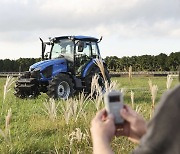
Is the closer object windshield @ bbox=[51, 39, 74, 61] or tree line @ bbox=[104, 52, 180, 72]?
windshield @ bbox=[51, 39, 74, 61]

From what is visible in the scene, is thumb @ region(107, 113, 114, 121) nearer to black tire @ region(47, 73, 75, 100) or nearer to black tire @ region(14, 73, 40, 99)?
black tire @ region(47, 73, 75, 100)

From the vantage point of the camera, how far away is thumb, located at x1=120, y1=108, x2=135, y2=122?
1.25 metres

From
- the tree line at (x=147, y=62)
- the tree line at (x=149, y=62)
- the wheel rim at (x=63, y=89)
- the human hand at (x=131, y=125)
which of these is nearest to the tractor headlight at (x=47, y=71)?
the wheel rim at (x=63, y=89)

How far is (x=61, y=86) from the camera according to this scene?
1195 cm

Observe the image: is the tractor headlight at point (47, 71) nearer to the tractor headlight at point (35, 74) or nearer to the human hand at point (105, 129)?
the tractor headlight at point (35, 74)

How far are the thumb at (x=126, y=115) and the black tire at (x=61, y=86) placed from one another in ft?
33.6

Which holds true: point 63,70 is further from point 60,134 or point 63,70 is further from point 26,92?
point 60,134

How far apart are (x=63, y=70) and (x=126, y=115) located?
37.3 ft

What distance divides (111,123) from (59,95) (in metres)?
10.7

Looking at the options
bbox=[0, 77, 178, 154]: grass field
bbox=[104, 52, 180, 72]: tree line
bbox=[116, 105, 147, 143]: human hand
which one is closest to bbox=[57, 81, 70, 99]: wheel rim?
bbox=[0, 77, 178, 154]: grass field

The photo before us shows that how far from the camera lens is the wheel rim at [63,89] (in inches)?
469

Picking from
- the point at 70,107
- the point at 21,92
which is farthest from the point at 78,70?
the point at 70,107

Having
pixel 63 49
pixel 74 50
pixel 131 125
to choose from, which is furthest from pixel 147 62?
pixel 131 125

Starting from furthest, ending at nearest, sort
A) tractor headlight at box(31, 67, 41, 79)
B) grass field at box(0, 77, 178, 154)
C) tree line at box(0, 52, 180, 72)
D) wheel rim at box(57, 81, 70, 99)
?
tree line at box(0, 52, 180, 72) → tractor headlight at box(31, 67, 41, 79) → wheel rim at box(57, 81, 70, 99) → grass field at box(0, 77, 178, 154)
